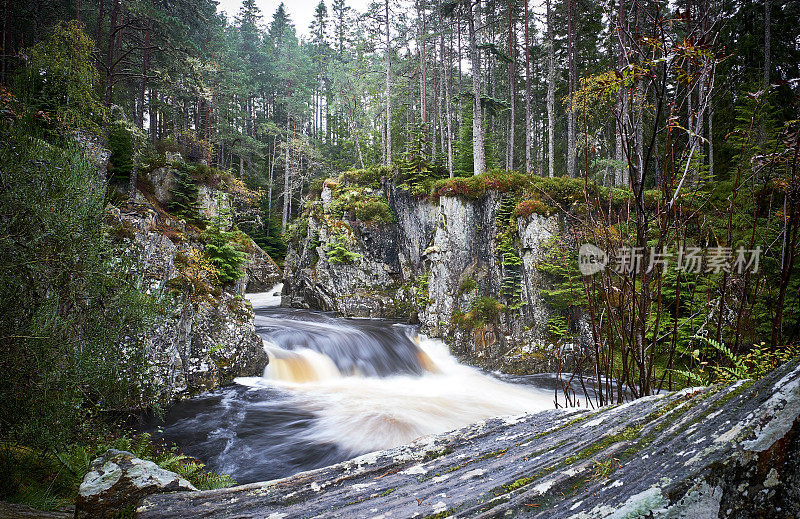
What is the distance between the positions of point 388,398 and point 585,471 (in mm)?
8127

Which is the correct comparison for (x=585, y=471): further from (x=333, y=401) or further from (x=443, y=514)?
(x=333, y=401)

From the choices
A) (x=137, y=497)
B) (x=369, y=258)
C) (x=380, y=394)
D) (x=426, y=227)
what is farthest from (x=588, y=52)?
(x=137, y=497)

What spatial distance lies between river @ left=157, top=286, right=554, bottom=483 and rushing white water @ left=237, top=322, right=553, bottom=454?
0.02 metres

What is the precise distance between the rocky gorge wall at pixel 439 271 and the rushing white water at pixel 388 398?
127cm

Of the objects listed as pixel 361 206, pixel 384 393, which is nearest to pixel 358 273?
pixel 361 206

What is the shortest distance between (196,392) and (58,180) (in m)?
5.20

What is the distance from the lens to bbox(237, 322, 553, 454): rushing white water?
7.02m

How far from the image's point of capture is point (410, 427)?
7.19 meters

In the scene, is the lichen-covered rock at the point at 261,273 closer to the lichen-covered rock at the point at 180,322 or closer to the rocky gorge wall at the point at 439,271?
the rocky gorge wall at the point at 439,271

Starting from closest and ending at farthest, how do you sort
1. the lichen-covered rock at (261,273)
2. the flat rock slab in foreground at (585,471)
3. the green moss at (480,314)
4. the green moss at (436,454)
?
1. the flat rock slab in foreground at (585,471)
2. the green moss at (436,454)
3. the green moss at (480,314)
4. the lichen-covered rock at (261,273)

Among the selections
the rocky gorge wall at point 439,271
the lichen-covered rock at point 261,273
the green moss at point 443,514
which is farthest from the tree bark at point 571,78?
the lichen-covered rock at point 261,273

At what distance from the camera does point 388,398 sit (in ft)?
28.8

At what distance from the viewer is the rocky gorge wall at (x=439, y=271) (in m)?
11.0

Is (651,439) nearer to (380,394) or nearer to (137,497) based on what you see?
(137,497)
